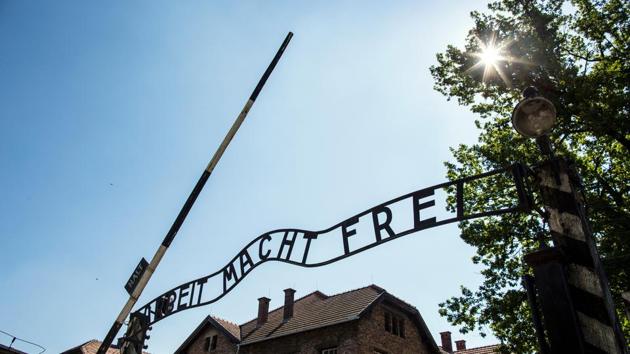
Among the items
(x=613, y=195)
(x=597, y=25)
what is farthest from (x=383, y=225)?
(x=597, y=25)

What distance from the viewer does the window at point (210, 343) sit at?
24655 millimetres

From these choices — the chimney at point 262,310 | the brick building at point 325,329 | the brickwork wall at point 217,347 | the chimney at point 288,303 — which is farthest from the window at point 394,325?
the brickwork wall at point 217,347

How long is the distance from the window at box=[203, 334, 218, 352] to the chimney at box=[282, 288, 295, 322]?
438cm

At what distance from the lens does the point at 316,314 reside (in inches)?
→ 866

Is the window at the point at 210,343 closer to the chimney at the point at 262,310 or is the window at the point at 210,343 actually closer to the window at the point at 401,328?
the chimney at the point at 262,310

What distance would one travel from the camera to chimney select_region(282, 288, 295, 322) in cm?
2391

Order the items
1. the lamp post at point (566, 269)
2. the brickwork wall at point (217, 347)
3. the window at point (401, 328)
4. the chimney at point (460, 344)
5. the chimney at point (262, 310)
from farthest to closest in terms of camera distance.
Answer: the chimney at point (460, 344), the chimney at point (262, 310), the brickwork wall at point (217, 347), the window at point (401, 328), the lamp post at point (566, 269)

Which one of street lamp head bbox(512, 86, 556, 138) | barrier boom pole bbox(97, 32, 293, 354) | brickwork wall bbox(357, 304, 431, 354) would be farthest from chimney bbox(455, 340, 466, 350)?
street lamp head bbox(512, 86, 556, 138)

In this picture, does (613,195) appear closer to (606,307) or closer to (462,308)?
(462,308)

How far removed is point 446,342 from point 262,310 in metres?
12.0

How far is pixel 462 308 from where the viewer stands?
14.8 meters

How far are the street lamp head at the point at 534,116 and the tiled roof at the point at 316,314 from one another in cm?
1642

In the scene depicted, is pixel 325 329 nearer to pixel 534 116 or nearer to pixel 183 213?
pixel 183 213

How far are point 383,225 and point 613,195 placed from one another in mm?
12089
